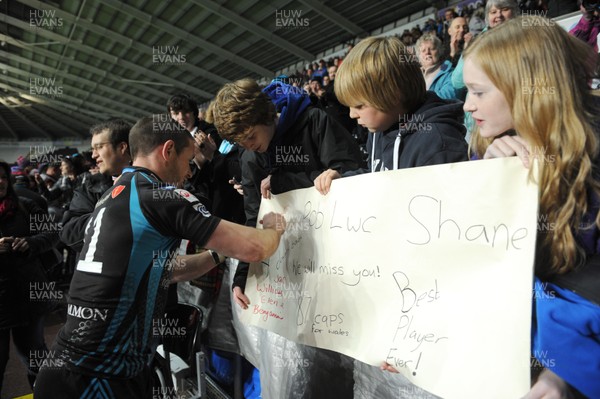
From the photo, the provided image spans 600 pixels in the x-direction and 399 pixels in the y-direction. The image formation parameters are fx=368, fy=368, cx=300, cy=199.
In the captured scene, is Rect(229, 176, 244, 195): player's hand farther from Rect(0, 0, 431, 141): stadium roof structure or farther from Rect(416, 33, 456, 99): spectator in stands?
Rect(0, 0, 431, 141): stadium roof structure

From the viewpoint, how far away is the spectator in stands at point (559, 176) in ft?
2.40

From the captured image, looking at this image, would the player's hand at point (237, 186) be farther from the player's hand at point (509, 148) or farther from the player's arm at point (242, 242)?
the player's hand at point (509, 148)

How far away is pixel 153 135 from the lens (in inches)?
65.3

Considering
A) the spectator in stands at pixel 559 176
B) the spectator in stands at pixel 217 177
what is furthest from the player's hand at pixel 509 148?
the spectator in stands at pixel 217 177

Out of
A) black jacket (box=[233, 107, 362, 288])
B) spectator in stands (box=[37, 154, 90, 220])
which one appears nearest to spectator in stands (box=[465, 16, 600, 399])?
black jacket (box=[233, 107, 362, 288])

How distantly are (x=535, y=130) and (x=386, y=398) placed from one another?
1009mm

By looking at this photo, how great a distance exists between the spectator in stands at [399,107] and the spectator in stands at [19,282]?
2.58m

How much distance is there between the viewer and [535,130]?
0.79 metres

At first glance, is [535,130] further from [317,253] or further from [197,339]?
[197,339]

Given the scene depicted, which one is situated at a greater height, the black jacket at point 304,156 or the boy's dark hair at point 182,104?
the boy's dark hair at point 182,104

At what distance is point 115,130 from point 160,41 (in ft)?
52.8

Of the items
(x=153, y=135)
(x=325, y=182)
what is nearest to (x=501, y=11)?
(x=325, y=182)

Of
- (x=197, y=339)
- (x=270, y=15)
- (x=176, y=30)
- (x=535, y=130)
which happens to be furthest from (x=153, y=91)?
(x=535, y=130)

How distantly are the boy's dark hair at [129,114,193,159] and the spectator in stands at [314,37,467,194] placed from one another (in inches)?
33.2
